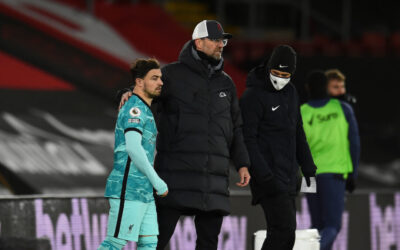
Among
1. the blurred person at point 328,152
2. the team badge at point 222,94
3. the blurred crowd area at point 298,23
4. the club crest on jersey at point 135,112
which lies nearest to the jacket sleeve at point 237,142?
Result: the team badge at point 222,94

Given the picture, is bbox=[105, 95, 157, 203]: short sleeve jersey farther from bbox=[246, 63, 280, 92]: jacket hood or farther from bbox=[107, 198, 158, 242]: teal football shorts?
bbox=[246, 63, 280, 92]: jacket hood

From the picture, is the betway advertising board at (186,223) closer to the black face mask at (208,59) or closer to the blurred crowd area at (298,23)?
the black face mask at (208,59)

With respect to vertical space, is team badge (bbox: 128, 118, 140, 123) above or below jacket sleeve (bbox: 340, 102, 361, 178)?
below

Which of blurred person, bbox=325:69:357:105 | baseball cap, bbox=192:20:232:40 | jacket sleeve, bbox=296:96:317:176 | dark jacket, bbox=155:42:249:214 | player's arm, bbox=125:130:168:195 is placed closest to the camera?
player's arm, bbox=125:130:168:195

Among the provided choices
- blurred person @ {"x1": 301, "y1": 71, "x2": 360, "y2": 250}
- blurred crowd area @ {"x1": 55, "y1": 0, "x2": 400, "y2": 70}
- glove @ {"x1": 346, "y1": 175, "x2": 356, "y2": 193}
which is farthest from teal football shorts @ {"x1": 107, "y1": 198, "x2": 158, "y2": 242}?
blurred crowd area @ {"x1": 55, "y1": 0, "x2": 400, "y2": 70}

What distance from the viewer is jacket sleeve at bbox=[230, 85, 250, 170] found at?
6363 millimetres

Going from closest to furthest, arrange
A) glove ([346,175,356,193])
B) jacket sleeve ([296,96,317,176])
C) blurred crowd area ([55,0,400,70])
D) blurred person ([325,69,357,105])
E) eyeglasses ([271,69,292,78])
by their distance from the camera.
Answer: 1. eyeglasses ([271,69,292,78])
2. jacket sleeve ([296,96,317,176])
3. glove ([346,175,356,193])
4. blurred person ([325,69,357,105])
5. blurred crowd area ([55,0,400,70])

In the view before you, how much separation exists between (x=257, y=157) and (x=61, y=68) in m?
8.89

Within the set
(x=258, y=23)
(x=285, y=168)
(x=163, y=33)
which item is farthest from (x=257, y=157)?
(x=258, y=23)

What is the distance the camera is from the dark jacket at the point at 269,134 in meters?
6.62

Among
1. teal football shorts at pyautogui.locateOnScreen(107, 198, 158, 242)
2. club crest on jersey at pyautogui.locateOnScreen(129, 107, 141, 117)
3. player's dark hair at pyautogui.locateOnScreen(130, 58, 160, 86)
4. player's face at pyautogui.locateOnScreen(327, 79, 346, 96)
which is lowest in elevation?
teal football shorts at pyautogui.locateOnScreen(107, 198, 158, 242)

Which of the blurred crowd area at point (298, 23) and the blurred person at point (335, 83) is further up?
the blurred crowd area at point (298, 23)

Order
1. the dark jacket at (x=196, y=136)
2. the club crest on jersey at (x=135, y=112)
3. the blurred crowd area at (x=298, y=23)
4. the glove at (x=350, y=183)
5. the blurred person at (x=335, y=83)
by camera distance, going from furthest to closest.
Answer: the blurred crowd area at (x=298, y=23)
the blurred person at (x=335, y=83)
the glove at (x=350, y=183)
the dark jacket at (x=196, y=136)
the club crest on jersey at (x=135, y=112)

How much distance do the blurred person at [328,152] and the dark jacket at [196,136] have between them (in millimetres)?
1756
